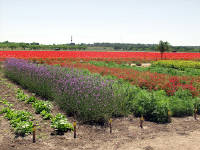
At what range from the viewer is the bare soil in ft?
15.9

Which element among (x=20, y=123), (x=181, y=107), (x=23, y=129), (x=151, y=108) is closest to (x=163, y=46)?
(x=181, y=107)

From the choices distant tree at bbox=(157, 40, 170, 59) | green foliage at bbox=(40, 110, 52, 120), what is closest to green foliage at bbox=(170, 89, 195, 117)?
green foliage at bbox=(40, 110, 52, 120)

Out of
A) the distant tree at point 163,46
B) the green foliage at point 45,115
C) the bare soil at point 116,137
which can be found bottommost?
the bare soil at point 116,137

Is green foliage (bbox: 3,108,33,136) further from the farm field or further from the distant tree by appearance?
the distant tree

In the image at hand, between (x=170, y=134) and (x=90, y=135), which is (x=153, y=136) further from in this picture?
(x=90, y=135)

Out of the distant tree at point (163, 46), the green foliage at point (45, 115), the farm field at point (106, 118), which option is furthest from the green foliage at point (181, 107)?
the distant tree at point (163, 46)

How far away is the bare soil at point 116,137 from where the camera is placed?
4848mm

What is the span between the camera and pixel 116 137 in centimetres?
542

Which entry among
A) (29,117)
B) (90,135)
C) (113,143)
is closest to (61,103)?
(29,117)

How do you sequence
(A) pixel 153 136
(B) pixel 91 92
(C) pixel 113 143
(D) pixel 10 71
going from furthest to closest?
1. (D) pixel 10 71
2. (B) pixel 91 92
3. (A) pixel 153 136
4. (C) pixel 113 143

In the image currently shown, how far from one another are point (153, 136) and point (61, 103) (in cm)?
309

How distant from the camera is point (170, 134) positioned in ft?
18.6

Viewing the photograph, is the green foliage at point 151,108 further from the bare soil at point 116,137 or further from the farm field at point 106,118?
the bare soil at point 116,137

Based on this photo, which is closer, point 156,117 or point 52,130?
point 52,130
